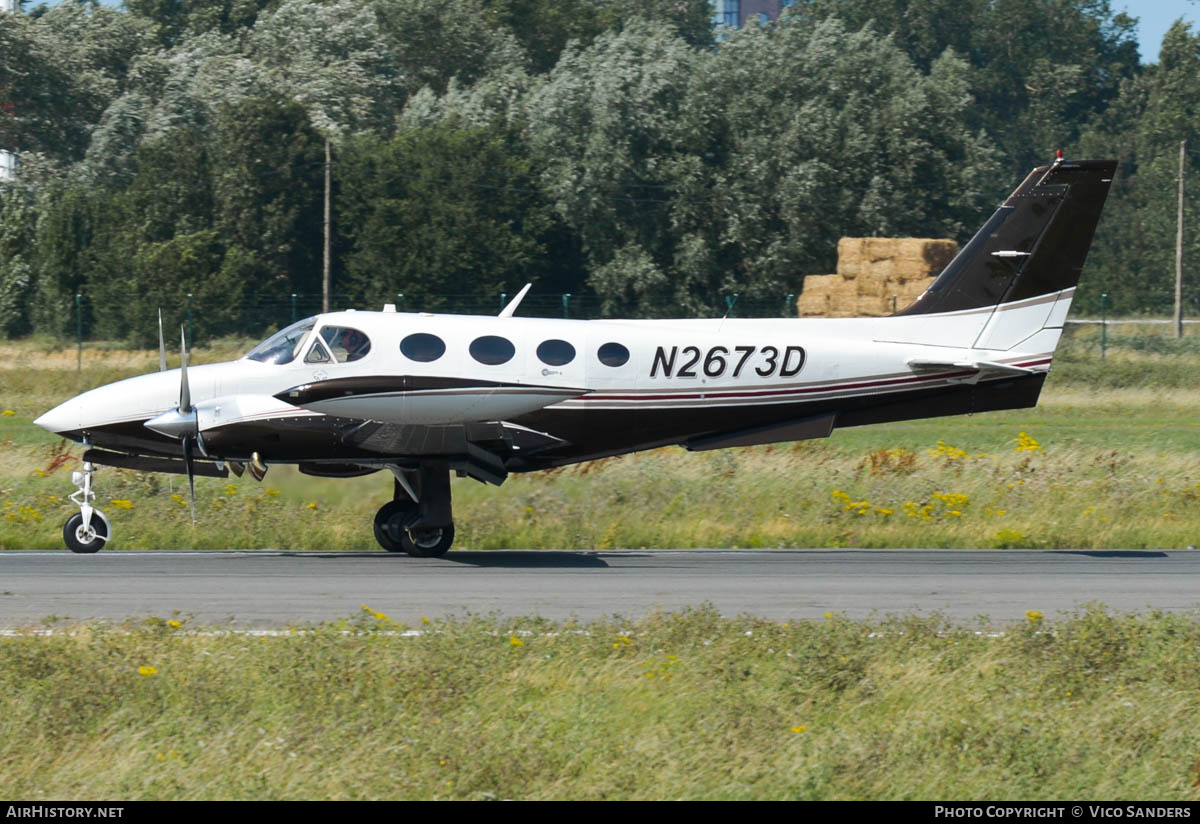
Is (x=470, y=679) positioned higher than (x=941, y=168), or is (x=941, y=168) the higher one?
(x=941, y=168)

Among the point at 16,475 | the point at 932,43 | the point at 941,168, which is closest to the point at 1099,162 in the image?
the point at 16,475

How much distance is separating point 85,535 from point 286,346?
302 centimetres

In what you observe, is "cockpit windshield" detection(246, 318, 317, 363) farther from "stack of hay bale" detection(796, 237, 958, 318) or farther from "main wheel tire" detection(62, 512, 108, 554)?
"stack of hay bale" detection(796, 237, 958, 318)

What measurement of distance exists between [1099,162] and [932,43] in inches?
2823

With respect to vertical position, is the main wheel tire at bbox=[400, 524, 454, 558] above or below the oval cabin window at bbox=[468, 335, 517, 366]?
below

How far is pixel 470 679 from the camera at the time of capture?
9.66m

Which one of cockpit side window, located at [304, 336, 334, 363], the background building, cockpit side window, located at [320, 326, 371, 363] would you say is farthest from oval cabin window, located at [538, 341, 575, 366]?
the background building

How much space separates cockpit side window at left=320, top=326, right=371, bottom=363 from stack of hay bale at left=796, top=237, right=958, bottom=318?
2333 centimetres

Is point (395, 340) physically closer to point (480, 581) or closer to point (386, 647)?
point (480, 581)

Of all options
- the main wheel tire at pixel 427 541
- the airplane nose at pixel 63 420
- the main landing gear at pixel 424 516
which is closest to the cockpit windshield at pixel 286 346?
the main landing gear at pixel 424 516

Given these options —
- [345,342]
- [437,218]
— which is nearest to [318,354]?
[345,342]

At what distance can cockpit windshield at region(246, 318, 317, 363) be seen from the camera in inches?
637

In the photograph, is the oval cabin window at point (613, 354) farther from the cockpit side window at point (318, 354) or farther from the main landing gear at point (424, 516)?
the cockpit side window at point (318, 354)

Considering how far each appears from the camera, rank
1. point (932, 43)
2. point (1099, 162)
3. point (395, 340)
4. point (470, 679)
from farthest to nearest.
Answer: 1. point (932, 43)
2. point (1099, 162)
3. point (395, 340)
4. point (470, 679)
